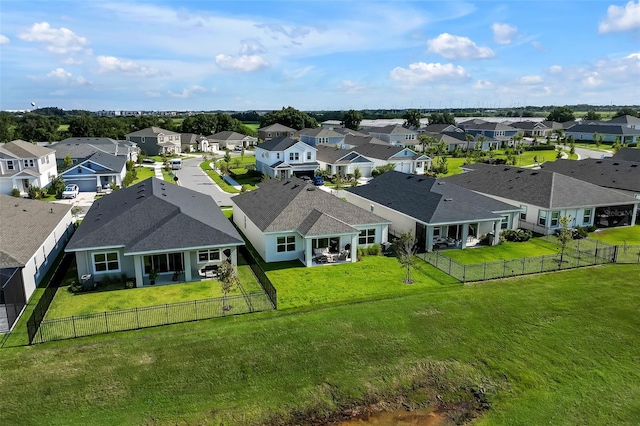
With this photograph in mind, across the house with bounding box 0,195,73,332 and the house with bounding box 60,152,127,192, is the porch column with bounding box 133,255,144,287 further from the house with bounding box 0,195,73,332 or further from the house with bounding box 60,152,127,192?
the house with bounding box 60,152,127,192

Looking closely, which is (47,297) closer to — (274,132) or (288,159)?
(288,159)

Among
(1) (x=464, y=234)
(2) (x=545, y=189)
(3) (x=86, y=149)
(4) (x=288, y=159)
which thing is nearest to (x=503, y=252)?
(1) (x=464, y=234)

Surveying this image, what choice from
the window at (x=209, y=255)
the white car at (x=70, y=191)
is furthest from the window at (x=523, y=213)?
the white car at (x=70, y=191)

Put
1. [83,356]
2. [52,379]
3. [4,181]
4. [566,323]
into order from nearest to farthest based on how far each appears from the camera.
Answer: [52,379]
[83,356]
[566,323]
[4,181]

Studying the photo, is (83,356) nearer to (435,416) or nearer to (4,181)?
(435,416)

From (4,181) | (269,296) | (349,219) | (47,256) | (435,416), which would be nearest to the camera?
(435,416)

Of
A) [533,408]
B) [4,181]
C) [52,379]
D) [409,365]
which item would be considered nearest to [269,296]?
[409,365]

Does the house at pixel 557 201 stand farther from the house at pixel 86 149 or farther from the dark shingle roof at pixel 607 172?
the house at pixel 86 149
